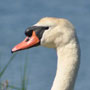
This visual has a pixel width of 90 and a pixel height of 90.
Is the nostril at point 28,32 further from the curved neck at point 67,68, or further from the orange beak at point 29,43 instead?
the curved neck at point 67,68

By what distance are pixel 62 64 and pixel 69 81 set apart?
0.58 feet

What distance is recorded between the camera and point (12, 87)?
1752cm

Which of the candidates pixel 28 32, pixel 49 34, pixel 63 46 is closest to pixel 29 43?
pixel 28 32

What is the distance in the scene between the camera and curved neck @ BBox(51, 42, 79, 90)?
1733cm

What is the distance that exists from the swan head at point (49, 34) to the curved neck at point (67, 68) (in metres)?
0.07

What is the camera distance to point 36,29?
17531mm

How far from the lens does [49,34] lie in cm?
1747

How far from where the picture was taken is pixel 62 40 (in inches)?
682

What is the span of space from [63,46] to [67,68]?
21 centimetres

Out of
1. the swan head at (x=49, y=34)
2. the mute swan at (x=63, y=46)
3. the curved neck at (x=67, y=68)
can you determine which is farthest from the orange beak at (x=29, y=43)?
the curved neck at (x=67, y=68)

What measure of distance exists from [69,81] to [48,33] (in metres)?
0.50

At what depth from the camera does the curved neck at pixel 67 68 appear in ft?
56.9

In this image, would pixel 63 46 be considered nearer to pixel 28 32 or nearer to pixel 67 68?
pixel 67 68

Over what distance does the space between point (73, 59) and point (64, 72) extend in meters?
0.15
